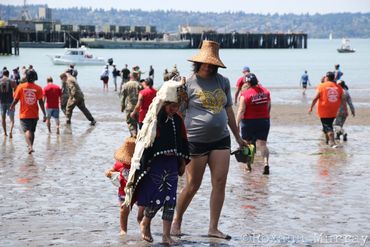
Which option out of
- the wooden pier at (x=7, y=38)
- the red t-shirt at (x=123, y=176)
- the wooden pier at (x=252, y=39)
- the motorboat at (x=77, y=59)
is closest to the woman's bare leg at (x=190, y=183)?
the red t-shirt at (x=123, y=176)

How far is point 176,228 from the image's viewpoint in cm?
884

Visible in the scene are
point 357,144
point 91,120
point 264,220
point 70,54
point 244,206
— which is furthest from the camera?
point 70,54

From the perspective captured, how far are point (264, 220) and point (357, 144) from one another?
8.68 metres

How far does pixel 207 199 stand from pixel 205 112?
8.07 ft

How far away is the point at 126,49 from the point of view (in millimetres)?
177375

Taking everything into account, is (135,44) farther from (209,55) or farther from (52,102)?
(209,55)

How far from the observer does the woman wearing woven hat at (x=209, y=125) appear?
870 centimetres

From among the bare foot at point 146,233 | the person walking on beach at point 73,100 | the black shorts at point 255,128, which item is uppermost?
the black shorts at point 255,128

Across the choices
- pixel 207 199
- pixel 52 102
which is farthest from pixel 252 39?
pixel 207 199

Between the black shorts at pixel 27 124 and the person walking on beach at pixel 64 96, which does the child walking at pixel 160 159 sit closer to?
the black shorts at pixel 27 124

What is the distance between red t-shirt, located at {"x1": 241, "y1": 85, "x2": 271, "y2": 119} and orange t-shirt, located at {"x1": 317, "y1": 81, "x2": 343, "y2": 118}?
3627mm

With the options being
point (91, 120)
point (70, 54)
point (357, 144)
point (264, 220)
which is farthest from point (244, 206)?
point (70, 54)

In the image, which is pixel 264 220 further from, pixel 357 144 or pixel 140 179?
pixel 357 144

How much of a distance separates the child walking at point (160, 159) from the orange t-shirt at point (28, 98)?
24.9 feet
